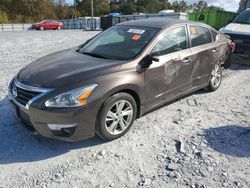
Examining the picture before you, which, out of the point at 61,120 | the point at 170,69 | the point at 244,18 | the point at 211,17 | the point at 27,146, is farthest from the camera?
the point at 211,17

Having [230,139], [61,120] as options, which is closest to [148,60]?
[61,120]

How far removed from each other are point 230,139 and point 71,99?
7.71 feet

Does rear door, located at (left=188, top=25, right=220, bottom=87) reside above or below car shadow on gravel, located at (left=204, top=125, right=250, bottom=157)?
above

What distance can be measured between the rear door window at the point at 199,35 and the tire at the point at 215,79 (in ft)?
2.12

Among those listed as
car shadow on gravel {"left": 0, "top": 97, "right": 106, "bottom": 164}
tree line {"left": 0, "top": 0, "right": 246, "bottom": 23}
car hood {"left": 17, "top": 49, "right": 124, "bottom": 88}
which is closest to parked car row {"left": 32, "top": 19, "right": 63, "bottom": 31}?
tree line {"left": 0, "top": 0, "right": 246, "bottom": 23}

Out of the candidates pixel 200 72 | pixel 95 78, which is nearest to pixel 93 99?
pixel 95 78

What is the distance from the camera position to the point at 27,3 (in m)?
52.2

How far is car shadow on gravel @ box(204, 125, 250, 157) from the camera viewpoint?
3535mm

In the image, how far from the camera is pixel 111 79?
11.4 ft

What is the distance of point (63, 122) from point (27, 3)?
55.6m

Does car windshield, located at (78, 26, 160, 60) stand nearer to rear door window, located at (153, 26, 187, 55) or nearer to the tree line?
rear door window, located at (153, 26, 187, 55)

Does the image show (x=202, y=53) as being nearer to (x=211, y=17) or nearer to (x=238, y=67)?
(x=238, y=67)

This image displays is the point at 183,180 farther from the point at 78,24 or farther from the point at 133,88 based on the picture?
the point at 78,24

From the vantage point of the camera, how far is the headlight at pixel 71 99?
317cm
